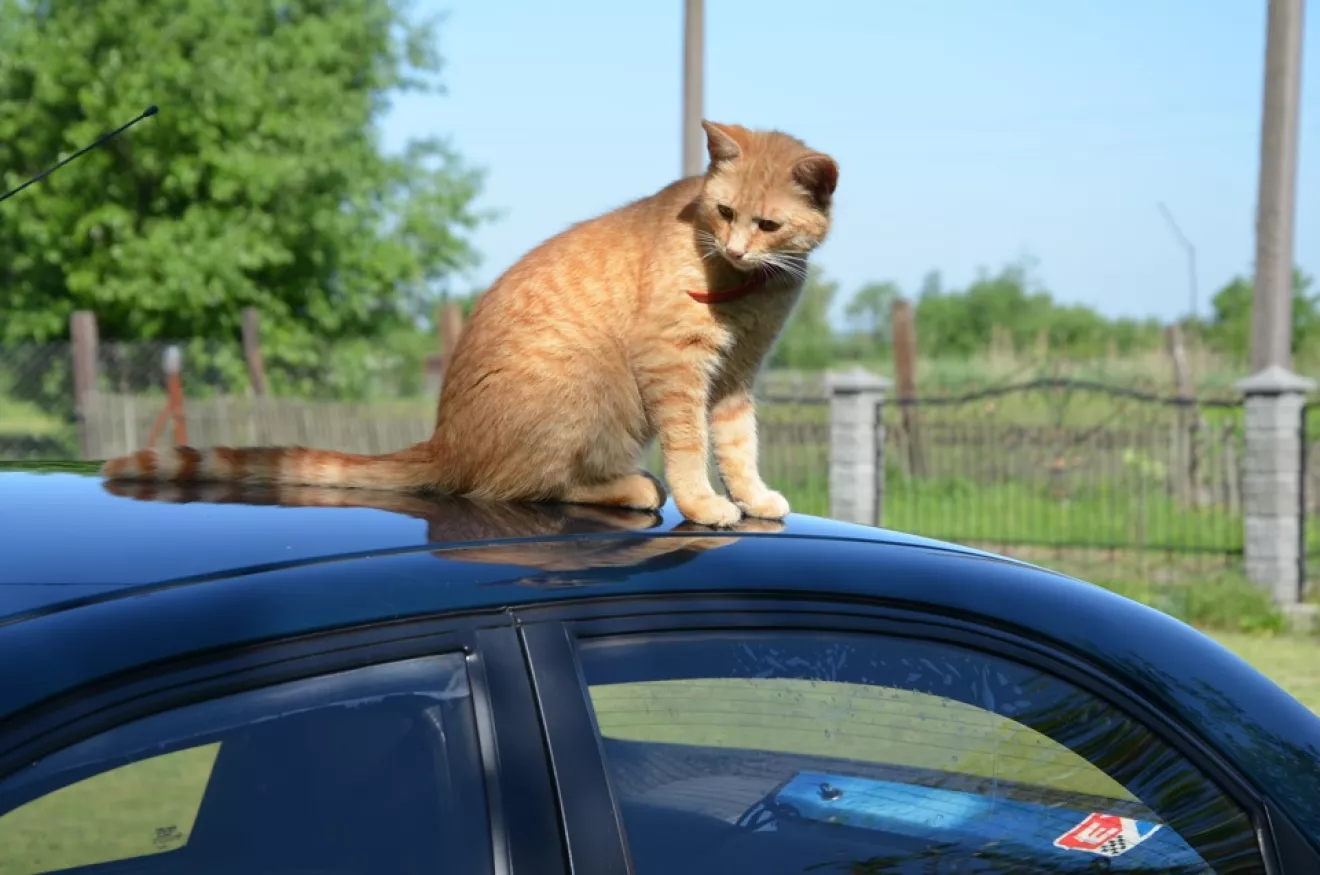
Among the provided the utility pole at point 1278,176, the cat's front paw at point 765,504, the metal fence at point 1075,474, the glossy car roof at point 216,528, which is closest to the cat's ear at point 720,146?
the cat's front paw at point 765,504

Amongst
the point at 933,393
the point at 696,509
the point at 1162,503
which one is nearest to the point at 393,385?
the point at 933,393

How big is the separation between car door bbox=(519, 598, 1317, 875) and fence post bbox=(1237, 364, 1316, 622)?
10304mm

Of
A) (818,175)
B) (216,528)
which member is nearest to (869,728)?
(216,528)

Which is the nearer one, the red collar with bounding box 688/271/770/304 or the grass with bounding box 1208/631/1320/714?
the red collar with bounding box 688/271/770/304

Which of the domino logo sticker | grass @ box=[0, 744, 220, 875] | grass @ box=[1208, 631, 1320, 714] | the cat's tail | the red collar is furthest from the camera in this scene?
grass @ box=[1208, 631, 1320, 714]

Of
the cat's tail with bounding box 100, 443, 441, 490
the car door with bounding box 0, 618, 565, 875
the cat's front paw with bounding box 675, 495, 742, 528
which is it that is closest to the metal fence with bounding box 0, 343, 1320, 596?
the cat's front paw with bounding box 675, 495, 742, 528

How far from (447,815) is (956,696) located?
0.71 meters

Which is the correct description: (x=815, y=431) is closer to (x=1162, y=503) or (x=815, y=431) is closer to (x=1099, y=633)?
(x=1162, y=503)

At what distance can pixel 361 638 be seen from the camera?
5.35 feet

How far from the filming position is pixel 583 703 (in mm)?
1723

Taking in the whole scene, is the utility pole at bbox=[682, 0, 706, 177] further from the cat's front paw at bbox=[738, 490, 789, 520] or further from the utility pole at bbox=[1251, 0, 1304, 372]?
the cat's front paw at bbox=[738, 490, 789, 520]

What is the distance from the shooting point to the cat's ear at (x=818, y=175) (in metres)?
3.98

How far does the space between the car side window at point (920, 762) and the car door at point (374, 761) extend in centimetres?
23

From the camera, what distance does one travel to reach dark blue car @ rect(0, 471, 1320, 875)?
158 cm
